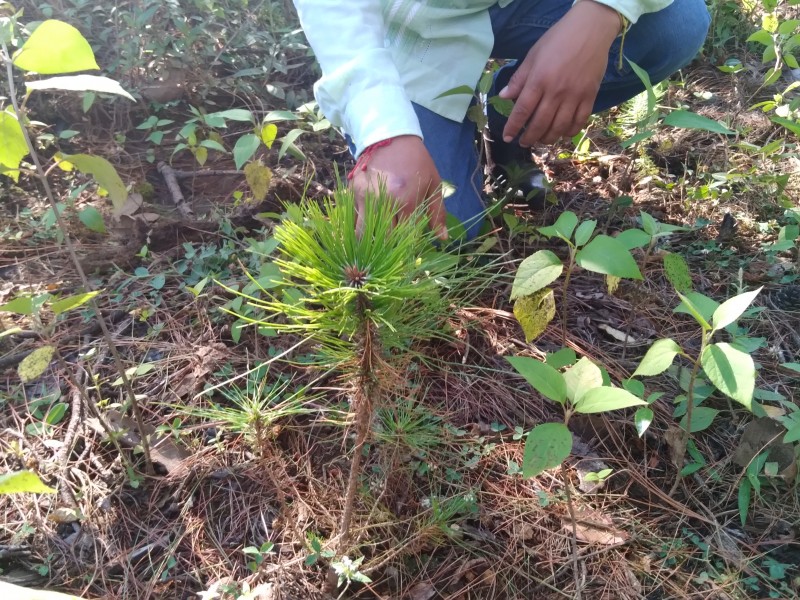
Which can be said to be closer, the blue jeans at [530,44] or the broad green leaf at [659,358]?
the broad green leaf at [659,358]

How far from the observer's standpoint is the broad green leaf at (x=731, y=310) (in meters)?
0.98

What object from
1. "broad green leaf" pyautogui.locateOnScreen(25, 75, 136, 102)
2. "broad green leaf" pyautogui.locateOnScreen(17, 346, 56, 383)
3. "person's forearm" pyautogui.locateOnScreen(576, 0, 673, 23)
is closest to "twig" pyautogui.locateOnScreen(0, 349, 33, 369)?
"broad green leaf" pyautogui.locateOnScreen(17, 346, 56, 383)

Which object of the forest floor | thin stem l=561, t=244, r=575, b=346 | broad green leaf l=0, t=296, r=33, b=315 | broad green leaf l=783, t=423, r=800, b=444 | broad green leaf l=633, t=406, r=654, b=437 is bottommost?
the forest floor

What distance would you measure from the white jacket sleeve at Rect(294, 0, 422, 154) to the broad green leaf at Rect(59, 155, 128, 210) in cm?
57

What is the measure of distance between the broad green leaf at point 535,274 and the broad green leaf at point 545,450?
0.32 metres

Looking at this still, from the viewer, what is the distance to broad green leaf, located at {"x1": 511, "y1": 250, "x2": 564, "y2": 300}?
111cm

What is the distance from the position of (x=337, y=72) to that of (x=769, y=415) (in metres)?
1.36

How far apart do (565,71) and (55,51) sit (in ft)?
3.88

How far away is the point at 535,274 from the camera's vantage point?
3.67ft

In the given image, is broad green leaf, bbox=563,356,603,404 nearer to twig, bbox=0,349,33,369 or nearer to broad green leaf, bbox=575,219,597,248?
broad green leaf, bbox=575,219,597,248

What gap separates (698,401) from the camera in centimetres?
130

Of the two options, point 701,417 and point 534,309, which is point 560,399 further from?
point 701,417

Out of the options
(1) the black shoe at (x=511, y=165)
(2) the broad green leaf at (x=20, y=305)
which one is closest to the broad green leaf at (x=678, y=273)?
(1) the black shoe at (x=511, y=165)

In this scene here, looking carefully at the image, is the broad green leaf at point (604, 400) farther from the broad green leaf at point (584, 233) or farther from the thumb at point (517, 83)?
the thumb at point (517, 83)
